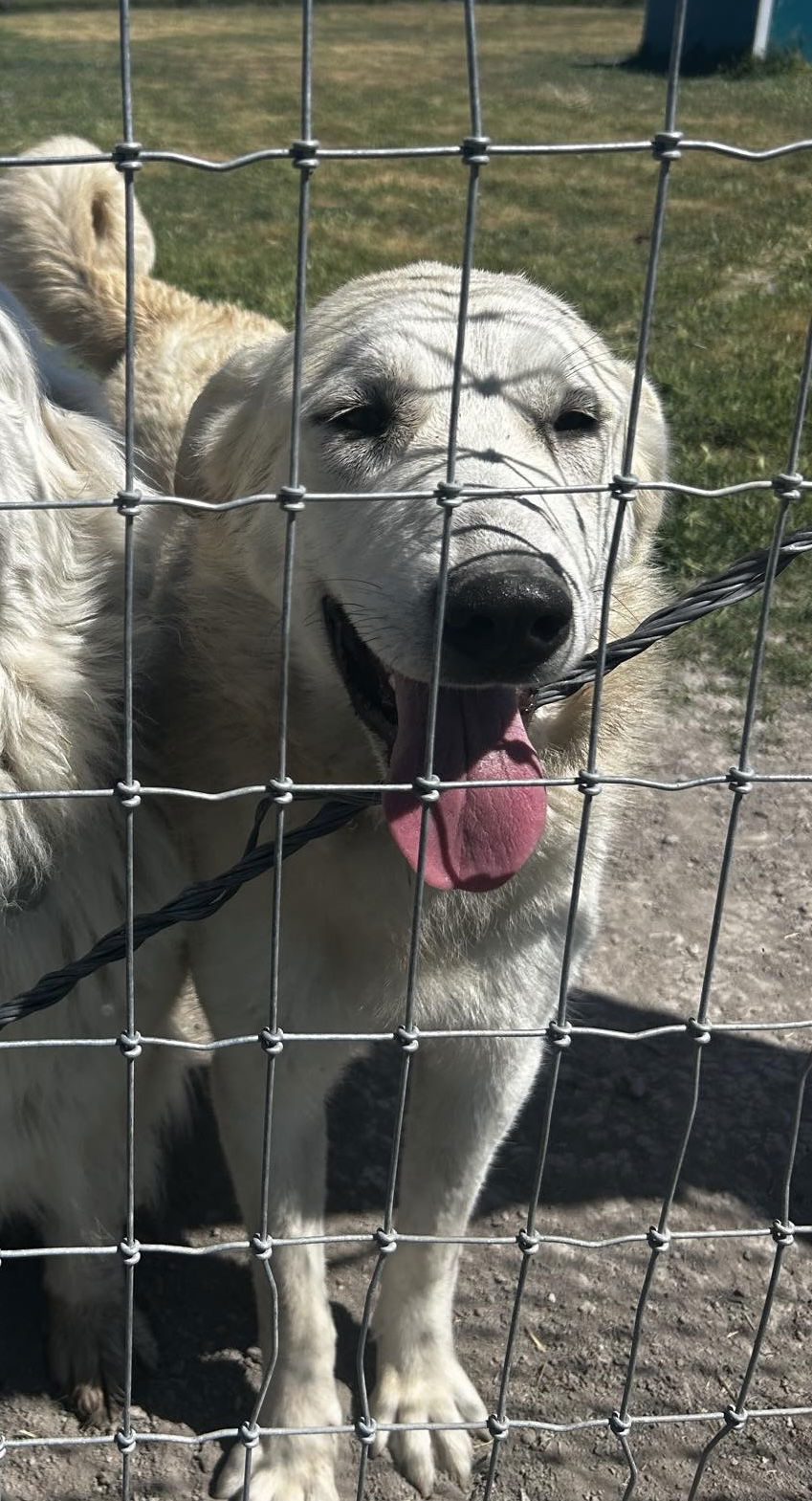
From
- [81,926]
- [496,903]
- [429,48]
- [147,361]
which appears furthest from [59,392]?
[429,48]

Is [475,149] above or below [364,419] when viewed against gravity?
above

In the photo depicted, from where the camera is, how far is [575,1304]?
101 inches

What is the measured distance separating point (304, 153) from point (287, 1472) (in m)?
2.02

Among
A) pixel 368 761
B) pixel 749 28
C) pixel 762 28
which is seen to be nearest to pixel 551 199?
pixel 762 28

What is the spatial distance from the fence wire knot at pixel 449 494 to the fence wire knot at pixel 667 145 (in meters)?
0.37

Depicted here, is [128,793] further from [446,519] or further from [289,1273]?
[289,1273]

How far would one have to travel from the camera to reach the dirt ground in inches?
90.1

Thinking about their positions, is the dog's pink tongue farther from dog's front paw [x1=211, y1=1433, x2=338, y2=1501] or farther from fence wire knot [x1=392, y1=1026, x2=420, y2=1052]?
dog's front paw [x1=211, y1=1433, x2=338, y2=1501]

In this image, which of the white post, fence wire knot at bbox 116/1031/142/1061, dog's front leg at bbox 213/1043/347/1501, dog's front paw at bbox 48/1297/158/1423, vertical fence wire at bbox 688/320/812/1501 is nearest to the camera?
vertical fence wire at bbox 688/320/812/1501

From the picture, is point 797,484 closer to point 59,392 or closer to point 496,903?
point 496,903

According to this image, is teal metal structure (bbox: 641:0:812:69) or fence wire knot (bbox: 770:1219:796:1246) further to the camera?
teal metal structure (bbox: 641:0:812:69)

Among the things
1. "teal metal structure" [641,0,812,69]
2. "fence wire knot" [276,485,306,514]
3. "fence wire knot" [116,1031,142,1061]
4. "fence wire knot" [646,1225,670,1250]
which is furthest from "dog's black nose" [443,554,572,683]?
"teal metal structure" [641,0,812,69]

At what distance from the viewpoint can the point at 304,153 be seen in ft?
4.31

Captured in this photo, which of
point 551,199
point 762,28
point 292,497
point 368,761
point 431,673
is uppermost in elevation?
point 762,28
